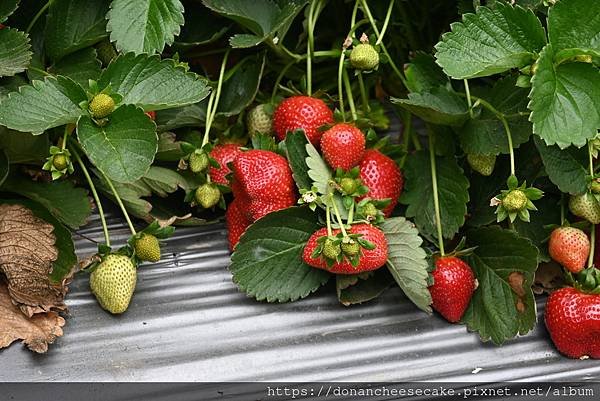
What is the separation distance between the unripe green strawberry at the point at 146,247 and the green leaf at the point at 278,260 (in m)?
0.09

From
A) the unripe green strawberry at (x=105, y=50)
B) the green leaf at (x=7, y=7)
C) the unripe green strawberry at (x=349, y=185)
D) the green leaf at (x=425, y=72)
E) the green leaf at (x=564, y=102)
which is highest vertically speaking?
the green leaf at (x=564, y=102)

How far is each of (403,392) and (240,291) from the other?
9.1 inches

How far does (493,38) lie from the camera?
39.1 inches

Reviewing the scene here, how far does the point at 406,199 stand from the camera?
112 cm

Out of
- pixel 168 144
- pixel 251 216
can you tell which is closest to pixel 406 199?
pixel 251 216

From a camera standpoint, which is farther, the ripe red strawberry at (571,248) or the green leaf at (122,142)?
the ripe red strawberry at (571,248)

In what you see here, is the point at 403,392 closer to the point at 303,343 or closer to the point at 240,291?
the point at 303,343

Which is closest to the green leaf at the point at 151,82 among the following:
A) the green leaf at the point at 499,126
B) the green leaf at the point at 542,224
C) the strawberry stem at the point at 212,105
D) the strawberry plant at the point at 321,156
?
the strawberry plant at the point at 321,156

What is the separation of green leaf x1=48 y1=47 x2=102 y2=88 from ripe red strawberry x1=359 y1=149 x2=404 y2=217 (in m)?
0.35

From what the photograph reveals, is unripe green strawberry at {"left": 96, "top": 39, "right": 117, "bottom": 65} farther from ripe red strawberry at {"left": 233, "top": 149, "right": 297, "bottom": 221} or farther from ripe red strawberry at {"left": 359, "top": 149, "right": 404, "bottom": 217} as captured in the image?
ripe red strawberry at {"left": 359, "top": 149, "right": 404, "bottom": 217}

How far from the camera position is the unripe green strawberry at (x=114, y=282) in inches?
39.9

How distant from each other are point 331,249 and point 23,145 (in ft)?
1.25

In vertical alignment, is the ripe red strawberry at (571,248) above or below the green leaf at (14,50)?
below

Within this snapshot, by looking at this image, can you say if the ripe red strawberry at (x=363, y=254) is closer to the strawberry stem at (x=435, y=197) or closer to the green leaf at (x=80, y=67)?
Answer: the strawberry stem at (x=435, y=197)
